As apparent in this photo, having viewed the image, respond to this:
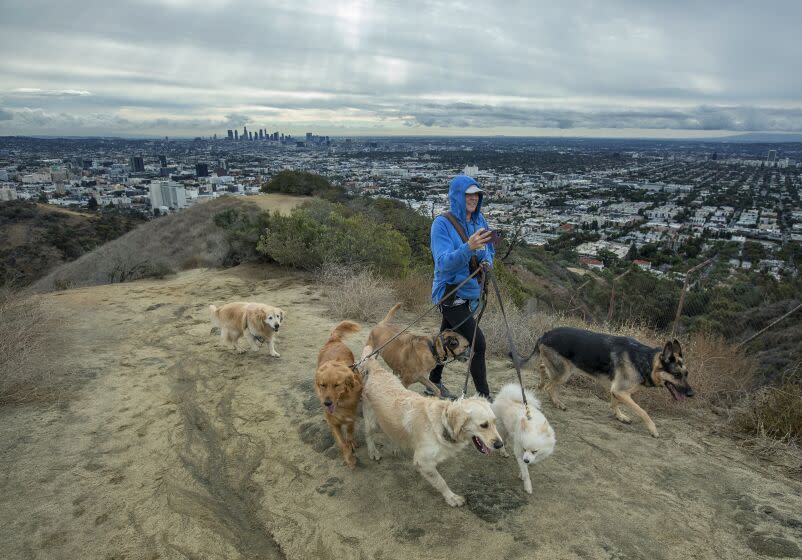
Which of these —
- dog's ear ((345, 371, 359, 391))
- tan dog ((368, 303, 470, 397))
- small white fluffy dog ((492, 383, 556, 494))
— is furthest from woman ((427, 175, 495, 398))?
dog's ear ((345, 371, 359, 391))

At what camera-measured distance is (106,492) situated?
144 inches

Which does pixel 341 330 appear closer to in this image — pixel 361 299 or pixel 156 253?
pixel 361 299

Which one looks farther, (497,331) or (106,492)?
(497,331)

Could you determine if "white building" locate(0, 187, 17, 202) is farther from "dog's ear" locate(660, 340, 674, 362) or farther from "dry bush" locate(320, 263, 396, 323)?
"dog's ear" locate(660, 340, 674, 362)

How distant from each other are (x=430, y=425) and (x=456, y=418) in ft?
1.03

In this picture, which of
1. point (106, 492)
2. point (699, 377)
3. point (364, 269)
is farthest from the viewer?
point (364, 269)

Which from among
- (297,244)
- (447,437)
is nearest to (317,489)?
(447,437)

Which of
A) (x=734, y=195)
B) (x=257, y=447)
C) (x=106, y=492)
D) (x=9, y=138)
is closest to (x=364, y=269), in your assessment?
(x=257, y=447)

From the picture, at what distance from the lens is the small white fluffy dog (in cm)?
347

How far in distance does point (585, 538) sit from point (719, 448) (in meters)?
2.21

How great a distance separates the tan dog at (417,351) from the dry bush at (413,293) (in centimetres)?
390

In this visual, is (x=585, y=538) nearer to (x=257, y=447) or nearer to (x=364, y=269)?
(x=257, y=447)

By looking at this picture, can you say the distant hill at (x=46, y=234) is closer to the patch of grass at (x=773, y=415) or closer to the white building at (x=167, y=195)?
the white building at (x=167, y=195)

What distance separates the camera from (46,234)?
1145 inches
